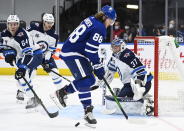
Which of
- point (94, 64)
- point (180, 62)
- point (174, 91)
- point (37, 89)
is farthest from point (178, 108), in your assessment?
point (37, 89)

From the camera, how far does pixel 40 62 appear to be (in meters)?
4.89

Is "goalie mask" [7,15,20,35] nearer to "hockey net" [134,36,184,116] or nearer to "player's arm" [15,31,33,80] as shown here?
"player's arm" [15,31,33,80]

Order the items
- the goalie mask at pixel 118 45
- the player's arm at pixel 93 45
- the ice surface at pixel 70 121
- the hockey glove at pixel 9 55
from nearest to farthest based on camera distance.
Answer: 1. the player's arm at pixel 93 45
2. the ice surface at pixel 70 121
3. the goalie mask at pixel 118 45
4. the hockey glove at pixel 9 55

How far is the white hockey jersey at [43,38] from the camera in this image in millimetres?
4926

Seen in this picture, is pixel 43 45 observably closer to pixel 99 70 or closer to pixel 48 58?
pixel 48 58

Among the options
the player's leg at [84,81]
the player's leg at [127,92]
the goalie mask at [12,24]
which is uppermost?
the goalie mask at [12,24]

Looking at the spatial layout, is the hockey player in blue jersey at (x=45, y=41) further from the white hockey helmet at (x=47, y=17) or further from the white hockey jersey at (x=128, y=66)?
the white hockey jersey at (x=128, y=66)

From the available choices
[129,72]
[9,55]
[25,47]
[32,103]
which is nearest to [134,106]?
[129,72]

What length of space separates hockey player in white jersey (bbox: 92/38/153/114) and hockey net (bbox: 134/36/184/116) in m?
0.11

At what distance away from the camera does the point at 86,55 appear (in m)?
3.50

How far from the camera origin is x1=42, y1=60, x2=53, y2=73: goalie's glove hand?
16.0ft

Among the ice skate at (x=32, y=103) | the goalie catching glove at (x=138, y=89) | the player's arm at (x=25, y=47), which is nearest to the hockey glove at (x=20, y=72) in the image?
the player's arm at (x=25, y=47)

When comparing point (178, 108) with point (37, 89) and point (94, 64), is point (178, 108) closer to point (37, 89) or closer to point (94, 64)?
point (94, 64)

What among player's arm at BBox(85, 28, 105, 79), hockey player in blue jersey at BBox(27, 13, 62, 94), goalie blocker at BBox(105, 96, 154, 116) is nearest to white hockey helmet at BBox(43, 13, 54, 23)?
hockey player in blue jersey at BBox(27, 13, 62, 94)
